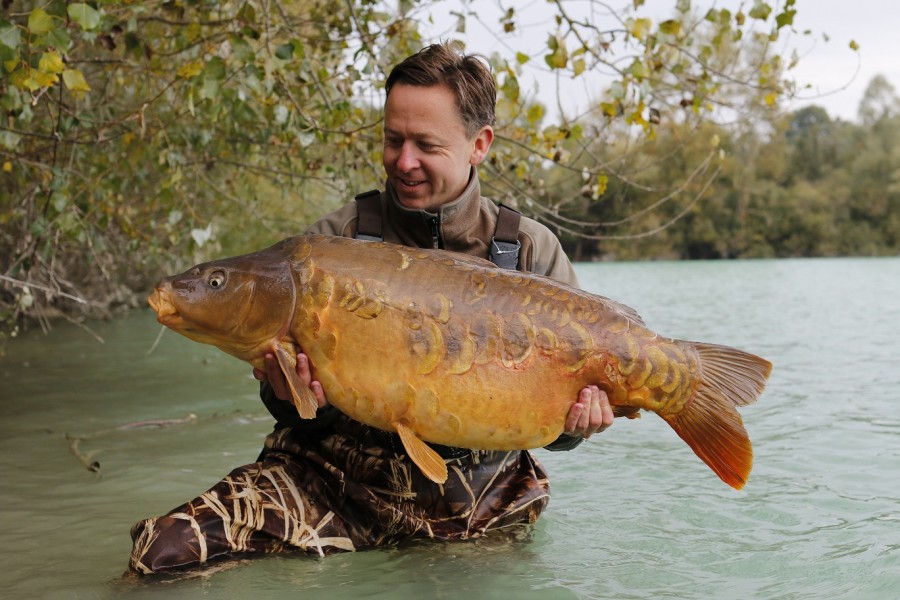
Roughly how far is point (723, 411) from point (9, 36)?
2.98 metres

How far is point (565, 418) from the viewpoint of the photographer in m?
3.10

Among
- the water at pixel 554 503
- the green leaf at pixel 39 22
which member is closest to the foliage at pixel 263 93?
the green leaf at pixel 39 22

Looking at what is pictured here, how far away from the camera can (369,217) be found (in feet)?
12.1

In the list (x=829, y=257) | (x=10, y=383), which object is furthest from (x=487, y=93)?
(x=829, y=257)

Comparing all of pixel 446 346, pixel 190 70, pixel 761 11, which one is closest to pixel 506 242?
pixel 446 346

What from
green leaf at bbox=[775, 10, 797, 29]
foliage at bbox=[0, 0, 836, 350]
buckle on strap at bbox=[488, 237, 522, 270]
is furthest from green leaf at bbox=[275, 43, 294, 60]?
green leaf at bbox=[775, 10, 797, 29]

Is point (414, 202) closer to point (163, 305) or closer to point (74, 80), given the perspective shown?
point (163, 305)

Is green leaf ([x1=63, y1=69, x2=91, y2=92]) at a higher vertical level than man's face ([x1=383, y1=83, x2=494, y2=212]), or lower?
higher

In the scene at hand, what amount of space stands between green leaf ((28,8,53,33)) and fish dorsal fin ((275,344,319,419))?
5.98ft

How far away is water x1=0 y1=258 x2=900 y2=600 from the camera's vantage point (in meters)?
3.51

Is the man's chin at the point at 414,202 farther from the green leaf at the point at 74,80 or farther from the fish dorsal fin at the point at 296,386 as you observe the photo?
the green leaf at the point at 74,80

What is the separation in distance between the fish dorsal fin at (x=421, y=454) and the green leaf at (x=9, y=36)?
2.20 meters

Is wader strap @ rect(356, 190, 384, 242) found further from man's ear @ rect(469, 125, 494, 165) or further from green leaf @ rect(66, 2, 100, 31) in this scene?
green leaf @ rect(66, 2, 100, 31)

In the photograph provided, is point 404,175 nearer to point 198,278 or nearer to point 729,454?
point 198,278
